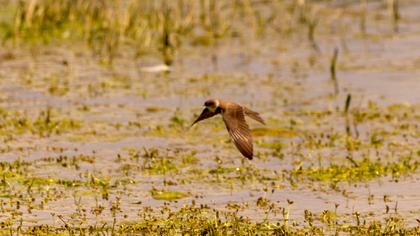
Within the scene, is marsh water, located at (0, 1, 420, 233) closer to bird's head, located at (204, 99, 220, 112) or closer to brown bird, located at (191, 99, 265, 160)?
brown bird, located at (191, 99, 265, 160)

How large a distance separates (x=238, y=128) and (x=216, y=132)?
4.54 meters

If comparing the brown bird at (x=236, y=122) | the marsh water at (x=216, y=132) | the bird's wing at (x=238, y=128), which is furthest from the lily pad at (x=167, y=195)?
the bird's wing at (x=238, y=128)

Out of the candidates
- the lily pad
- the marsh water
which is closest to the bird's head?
the marsh water

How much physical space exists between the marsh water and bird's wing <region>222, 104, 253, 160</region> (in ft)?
2.97

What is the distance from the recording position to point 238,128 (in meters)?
9.14

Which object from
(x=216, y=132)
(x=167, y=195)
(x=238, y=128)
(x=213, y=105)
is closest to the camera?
(x=238, y=128)

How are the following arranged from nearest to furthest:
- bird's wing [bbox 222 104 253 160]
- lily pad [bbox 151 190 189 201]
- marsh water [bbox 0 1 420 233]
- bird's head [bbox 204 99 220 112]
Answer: bird's wing [bbox 222 104 253 160]
bird's head [bbox 204 99 220 112]
marsh water [bbox 0 1 420 233]
lily pad [bbox 151 190 189 201]

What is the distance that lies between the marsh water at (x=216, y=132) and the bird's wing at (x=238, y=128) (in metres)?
0.91

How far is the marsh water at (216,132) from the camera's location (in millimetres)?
10297

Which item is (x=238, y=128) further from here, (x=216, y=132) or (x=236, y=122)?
(x=216, y=132)

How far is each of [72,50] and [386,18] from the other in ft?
22.1

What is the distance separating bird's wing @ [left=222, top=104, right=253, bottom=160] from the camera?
29.2 ft

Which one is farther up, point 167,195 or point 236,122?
point 236,122

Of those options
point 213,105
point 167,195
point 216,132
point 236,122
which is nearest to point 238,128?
point 236,122
